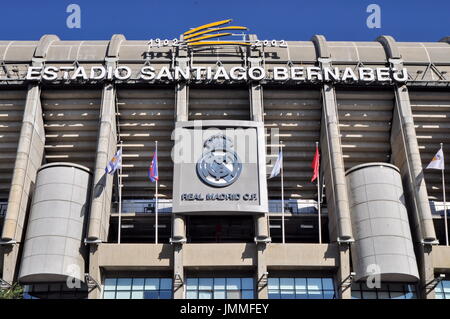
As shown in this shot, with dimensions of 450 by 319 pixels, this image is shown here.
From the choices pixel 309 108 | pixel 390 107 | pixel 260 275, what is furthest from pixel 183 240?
pixel 390 107

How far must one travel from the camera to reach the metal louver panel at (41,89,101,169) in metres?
57.8

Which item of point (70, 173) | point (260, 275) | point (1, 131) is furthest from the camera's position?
point (1, 131)

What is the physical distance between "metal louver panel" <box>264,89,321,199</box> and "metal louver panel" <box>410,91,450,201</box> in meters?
9.52

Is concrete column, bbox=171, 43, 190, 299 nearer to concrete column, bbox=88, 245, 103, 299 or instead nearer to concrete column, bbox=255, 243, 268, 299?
concrete column, bbox=255, 243, 268, 299

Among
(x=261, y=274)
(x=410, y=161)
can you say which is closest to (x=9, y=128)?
(x=261, y=274)

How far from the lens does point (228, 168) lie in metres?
52.8

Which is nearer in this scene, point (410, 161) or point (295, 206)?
point (410, 161)

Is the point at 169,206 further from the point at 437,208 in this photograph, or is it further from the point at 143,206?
the point at 437,208

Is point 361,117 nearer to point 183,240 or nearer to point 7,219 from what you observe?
point 183,240

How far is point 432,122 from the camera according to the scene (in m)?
58.5

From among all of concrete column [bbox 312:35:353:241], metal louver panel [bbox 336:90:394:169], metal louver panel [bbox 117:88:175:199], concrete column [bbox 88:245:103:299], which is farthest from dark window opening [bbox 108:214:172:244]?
metal louver panel [bbox 336:90:394:169]

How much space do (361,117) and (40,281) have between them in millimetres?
32421

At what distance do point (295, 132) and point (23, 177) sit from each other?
25.1 meters

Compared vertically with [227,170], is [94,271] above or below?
below
